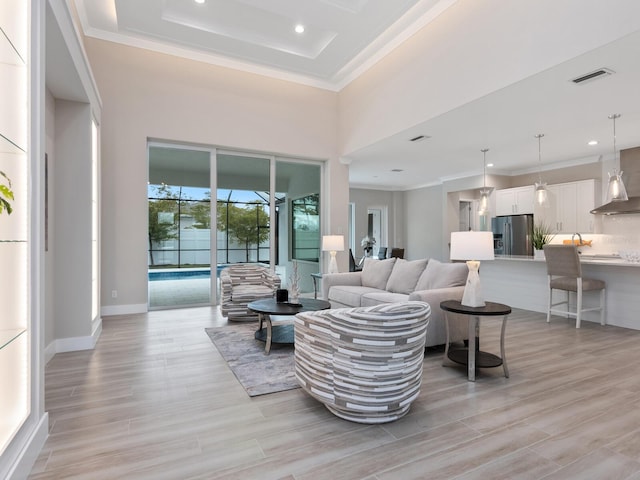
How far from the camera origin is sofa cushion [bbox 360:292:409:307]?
412 centimetres

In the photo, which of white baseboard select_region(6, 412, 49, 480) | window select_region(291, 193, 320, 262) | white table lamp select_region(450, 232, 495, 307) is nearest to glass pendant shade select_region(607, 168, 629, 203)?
white table lamp select_region(450, 232, 495, 307)

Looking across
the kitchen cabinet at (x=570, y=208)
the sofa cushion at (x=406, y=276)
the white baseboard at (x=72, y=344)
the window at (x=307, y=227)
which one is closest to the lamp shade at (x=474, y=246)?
the sofa cushion at (x=406, y=276)

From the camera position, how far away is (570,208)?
23.8 feet

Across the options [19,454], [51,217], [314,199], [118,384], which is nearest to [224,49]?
[314,199]

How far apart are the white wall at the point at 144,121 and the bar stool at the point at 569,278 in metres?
4.78

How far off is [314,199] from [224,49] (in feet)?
10.2

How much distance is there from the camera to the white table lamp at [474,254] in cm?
306

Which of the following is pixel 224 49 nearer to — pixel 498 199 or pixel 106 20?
pixel 106 20

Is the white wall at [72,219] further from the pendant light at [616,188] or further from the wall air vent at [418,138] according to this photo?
the pendant light at [616,188]

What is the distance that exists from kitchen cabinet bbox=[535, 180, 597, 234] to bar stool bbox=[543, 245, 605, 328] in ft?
8.66

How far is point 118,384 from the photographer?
9.27ft

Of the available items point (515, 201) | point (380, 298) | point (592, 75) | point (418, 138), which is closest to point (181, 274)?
point (380, 298)

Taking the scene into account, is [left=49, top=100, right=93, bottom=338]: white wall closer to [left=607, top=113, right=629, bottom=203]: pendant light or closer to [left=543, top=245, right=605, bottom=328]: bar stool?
[left=543, top=245, right=605, bottom=328]: bar stool

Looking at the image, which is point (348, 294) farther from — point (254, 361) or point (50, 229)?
point (50, 229)
